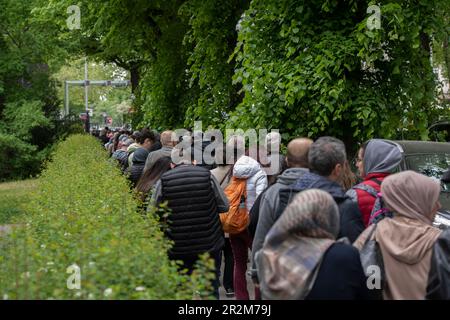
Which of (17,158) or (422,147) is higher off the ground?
(422,147)

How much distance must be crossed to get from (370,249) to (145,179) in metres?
5.36

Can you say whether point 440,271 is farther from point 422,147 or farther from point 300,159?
point 422,147

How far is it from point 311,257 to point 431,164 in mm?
6396

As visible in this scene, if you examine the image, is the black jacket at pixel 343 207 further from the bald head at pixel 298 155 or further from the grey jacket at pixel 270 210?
the bald head at pixel 298 155

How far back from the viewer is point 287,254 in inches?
178

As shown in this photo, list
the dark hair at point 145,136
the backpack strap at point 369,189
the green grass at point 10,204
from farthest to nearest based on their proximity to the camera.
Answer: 1. the green grass at point 10,204
2. the dark hair at point 145,136
3. the backpack strap at point 369,189

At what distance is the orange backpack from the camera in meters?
9.61

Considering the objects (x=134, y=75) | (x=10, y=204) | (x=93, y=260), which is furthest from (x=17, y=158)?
(x=93, y=260)

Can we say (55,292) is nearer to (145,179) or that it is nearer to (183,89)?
(145,179)

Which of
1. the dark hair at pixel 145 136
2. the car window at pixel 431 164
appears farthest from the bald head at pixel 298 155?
the dark hair at pixel 145 136

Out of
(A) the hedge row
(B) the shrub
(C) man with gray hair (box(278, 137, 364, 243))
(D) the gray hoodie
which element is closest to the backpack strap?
(D) the gray hoodie

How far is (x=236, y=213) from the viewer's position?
31.6ft

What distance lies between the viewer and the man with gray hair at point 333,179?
5867 mm
